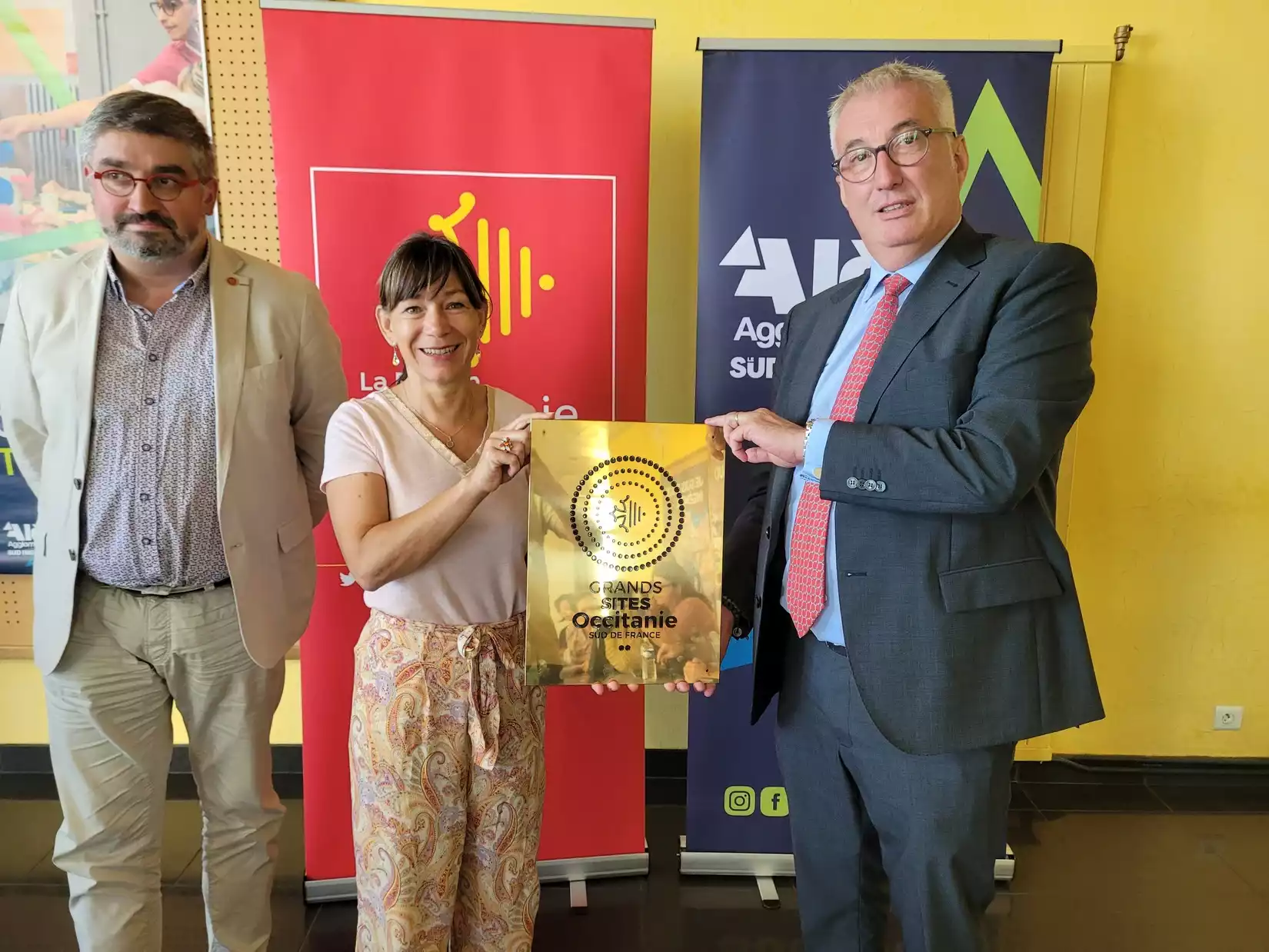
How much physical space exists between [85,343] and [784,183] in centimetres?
178

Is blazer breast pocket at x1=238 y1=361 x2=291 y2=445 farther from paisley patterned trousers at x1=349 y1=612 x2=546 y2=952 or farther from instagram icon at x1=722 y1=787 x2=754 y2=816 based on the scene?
instagram icon at x1=722 y1=787 x2=754 y2=816

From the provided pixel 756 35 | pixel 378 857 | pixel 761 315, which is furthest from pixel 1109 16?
pixel 378 857

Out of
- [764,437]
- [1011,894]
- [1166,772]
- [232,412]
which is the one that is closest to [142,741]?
[232,412]

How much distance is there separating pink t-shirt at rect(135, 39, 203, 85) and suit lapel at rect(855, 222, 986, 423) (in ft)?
8.14

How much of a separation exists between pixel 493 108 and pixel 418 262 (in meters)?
0.98

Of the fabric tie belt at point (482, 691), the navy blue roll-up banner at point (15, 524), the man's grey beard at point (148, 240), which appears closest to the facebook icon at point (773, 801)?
the fabric tie belt at point (482, 691)

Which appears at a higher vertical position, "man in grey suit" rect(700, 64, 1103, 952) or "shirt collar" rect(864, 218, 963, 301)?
"shirt collar" rect(864, 218, 963, 301)

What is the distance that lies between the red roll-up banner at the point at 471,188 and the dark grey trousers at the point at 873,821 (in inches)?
41.0

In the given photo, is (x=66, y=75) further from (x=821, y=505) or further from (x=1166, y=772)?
(x=1166, y=772)

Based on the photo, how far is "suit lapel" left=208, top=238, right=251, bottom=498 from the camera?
1690 mm

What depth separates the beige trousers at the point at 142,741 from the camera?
1.73 meters

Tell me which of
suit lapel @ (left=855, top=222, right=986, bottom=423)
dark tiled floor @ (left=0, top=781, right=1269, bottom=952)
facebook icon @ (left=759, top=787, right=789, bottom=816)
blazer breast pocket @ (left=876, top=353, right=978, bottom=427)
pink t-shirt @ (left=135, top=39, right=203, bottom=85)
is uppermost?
pink t-shirt @ (left=135, top=39, right=203, bottom=85)

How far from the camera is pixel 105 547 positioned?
1689 mm

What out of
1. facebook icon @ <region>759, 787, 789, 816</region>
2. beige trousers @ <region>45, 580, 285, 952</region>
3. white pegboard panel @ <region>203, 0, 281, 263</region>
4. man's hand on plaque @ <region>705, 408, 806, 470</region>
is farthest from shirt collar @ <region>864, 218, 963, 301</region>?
white pegboard panel @ <region>203, 0, 281, 263</region>
